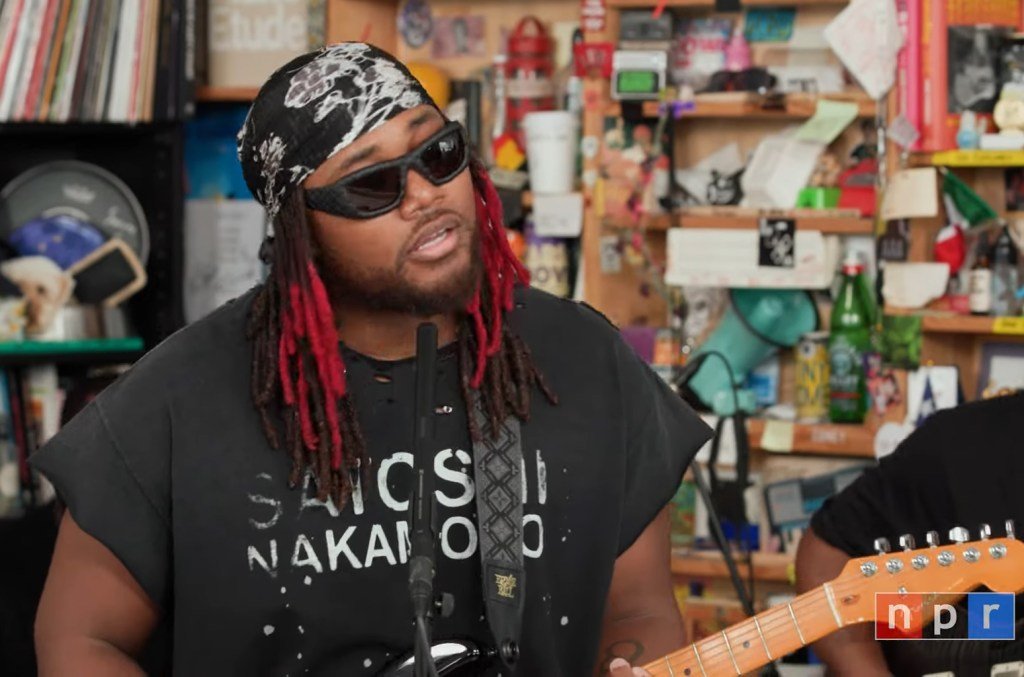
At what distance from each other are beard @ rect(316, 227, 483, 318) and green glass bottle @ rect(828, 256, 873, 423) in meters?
1.93

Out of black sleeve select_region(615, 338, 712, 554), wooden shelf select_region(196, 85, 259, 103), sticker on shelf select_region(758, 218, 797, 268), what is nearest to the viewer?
black sleeve select_region(615, 338, 712, 554)

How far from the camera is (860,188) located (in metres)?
3.71

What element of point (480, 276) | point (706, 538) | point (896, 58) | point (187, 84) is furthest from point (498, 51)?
point (480, 276)

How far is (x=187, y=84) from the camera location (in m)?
3.84

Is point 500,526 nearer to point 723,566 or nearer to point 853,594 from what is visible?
point 853,594

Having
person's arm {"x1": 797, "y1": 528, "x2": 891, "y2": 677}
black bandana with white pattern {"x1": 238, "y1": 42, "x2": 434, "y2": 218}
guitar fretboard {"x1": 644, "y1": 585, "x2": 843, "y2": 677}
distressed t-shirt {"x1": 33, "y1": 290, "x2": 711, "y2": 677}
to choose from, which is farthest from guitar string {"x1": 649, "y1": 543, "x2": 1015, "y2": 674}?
black bandana with white pattern {"x1": 238, "y1": 42, "x2": 434, "y2": 218}

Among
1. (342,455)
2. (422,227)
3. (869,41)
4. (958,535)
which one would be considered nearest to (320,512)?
(342,455)

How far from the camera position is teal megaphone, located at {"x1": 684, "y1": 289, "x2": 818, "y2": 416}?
12.3 feet

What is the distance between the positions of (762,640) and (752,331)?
1.99m

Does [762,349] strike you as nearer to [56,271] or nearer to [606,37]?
[606,37]

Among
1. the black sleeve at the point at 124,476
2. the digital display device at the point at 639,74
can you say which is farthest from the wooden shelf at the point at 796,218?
the black sleeve at the point at 124,476

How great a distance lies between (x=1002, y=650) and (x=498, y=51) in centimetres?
236

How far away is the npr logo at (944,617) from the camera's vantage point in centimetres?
186

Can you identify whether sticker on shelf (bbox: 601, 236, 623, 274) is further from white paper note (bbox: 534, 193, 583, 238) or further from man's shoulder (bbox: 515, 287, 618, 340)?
man's shoulder (bbox: 515, 287, 618, 340)
